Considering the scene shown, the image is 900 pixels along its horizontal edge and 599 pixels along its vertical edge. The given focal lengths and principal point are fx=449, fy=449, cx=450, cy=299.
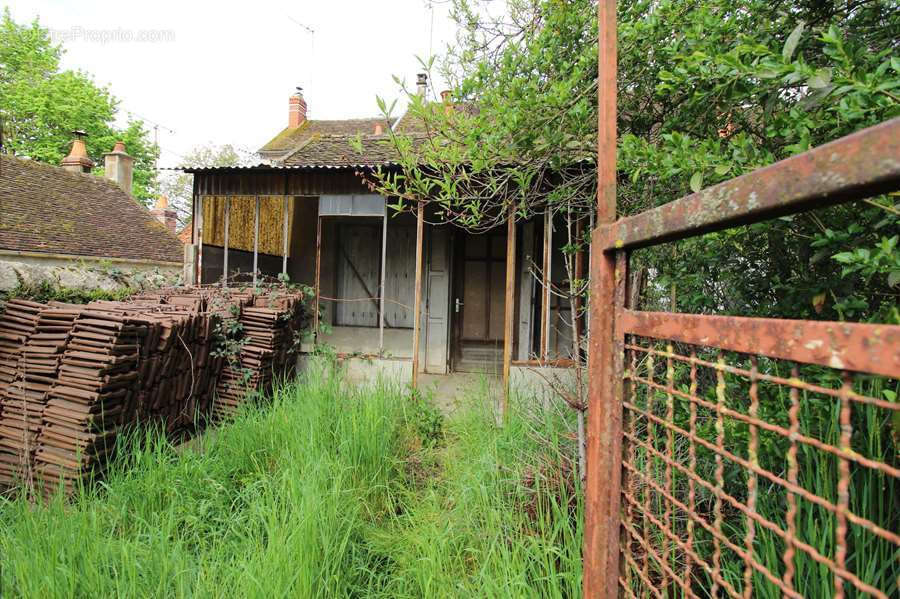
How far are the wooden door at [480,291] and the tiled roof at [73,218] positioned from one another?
35.8 feet

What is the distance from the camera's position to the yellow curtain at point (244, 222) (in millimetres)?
7094

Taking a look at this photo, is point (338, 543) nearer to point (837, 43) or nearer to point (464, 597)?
point (464, 597)

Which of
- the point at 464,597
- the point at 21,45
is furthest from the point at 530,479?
the point at 21,45

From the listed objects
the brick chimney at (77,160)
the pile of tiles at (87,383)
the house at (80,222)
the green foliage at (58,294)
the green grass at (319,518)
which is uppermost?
the brick chimney at (77,160)

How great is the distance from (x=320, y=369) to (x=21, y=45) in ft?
89.4

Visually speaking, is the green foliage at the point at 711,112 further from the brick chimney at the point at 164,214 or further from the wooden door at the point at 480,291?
the brick chimney at the point at 164,214

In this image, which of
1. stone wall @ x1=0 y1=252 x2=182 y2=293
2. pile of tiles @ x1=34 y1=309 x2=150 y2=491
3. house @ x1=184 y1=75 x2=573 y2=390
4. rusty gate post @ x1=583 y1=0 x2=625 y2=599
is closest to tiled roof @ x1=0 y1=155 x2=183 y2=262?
stone wall @ x1=0 y1=252 x2=182 y2=293

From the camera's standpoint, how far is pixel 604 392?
3.36 ft

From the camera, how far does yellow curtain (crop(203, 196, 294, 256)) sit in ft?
23.3

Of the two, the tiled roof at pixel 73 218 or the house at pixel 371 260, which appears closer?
the house at pixel 371 260

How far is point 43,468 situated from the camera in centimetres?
341

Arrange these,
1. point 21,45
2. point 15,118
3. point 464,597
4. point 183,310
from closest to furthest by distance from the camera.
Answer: point 464,597 < point 183,310 < point 15,118 < point 21,45

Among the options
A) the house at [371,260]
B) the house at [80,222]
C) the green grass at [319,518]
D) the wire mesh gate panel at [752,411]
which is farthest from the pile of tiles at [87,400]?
the house at [80,222]

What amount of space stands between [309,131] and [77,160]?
7.91 meters
